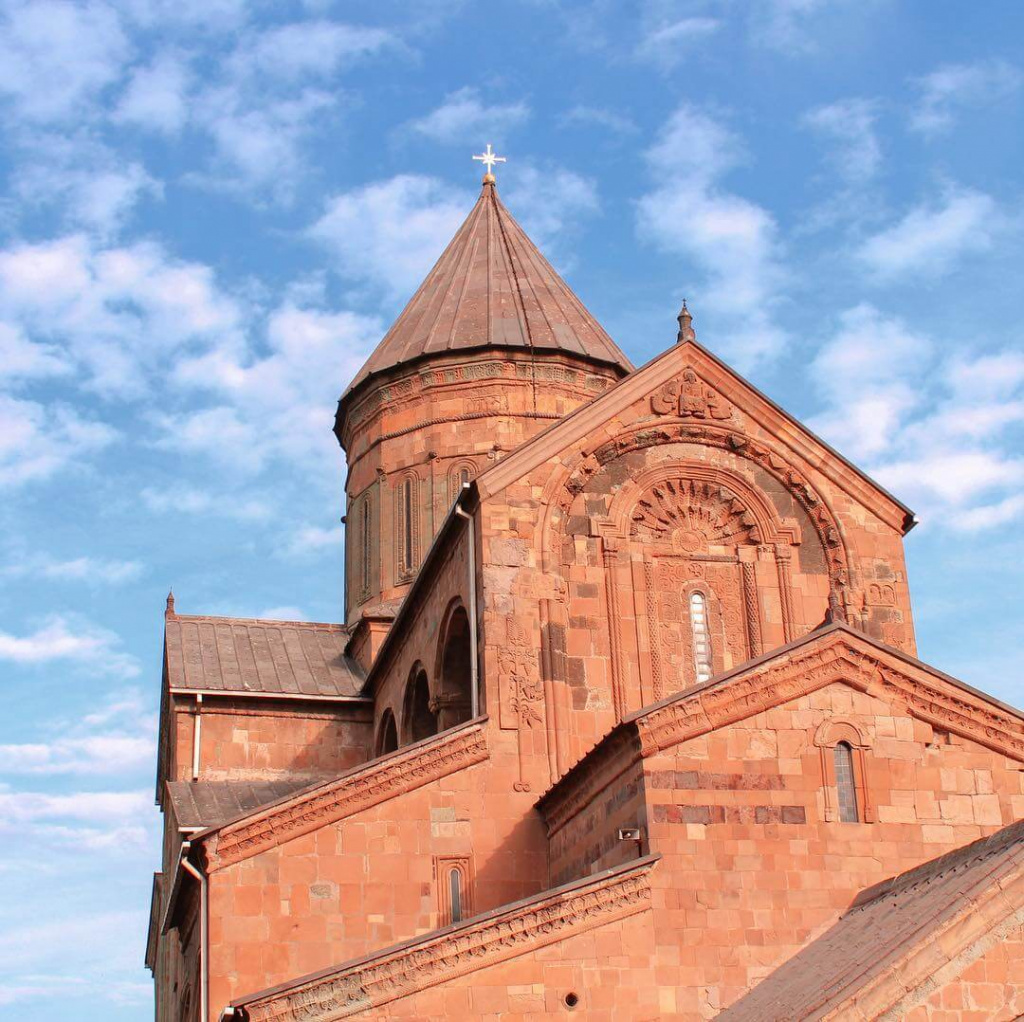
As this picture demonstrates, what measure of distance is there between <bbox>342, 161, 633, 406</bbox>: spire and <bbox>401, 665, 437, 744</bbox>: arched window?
25.1 feet

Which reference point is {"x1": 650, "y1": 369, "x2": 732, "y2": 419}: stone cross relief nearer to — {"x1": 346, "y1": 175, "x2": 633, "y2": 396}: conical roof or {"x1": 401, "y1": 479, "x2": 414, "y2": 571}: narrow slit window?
{"x1": 346, "y1": 175, "x2": 633, "y2": 396}: conical roof

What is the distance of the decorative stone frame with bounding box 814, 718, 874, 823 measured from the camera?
579 inches

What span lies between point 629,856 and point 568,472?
5.75 m

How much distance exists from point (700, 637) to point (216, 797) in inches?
280

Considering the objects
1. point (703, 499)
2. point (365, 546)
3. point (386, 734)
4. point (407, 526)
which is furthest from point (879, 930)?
point (365, 546)

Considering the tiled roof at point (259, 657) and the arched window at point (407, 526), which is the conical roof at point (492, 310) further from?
the tiled roof at point (259, 657)

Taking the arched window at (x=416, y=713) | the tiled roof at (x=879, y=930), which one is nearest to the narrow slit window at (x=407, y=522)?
the arched window at (x=416, y=713)

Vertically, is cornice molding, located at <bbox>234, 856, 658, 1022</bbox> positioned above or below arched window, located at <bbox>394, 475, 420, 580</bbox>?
below

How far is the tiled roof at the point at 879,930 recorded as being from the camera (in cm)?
1131

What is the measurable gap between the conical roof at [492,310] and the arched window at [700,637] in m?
9.22

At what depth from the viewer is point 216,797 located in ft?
68.3

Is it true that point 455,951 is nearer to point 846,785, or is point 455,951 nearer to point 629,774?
point 629,774

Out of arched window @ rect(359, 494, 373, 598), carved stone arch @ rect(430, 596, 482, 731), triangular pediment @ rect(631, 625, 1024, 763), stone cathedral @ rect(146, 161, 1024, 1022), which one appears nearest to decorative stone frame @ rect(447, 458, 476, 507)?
arched window @ rect(359, 494, 373, 598)

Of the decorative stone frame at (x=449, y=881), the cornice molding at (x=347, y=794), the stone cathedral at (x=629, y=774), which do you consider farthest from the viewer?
the decorative stone frame at (x=449, y=881)
